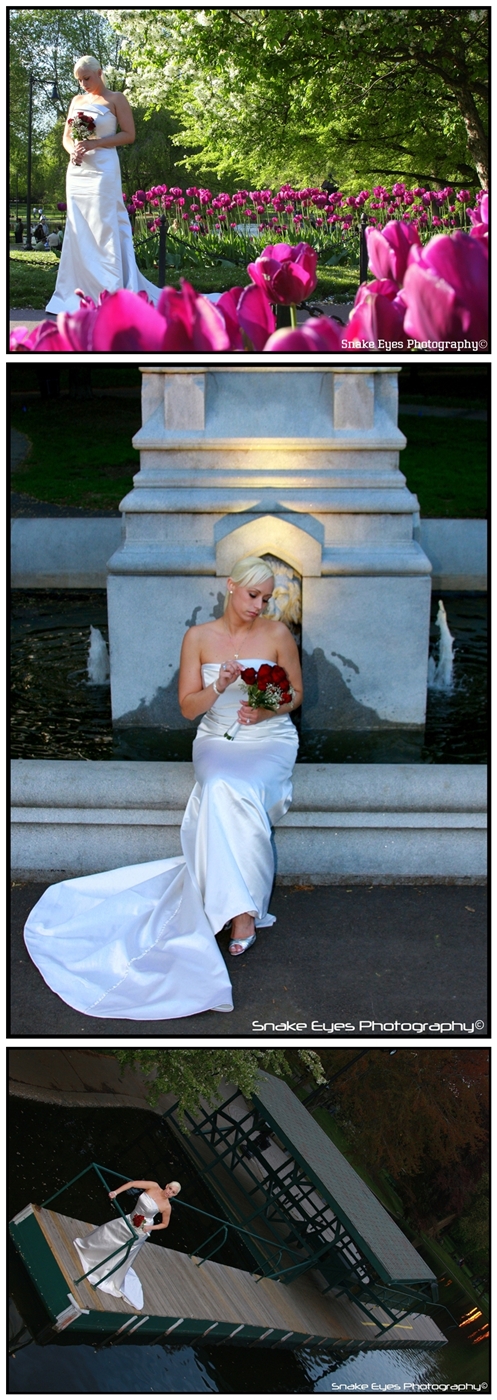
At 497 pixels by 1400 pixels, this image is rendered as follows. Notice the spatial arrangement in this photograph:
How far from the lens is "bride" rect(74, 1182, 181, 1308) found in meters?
4.09

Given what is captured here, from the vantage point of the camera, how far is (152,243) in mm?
4105

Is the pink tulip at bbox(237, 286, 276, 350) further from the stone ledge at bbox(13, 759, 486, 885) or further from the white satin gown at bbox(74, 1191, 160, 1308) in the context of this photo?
the white satin gown at bbox(74, 1191, 160, 1308)

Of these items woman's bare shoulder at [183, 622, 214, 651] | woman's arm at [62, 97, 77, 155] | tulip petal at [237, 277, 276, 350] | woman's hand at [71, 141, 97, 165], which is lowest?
woman's bare shoulder at [183, 622, 214, 651]

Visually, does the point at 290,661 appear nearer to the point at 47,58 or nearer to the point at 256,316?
the point at 256,316

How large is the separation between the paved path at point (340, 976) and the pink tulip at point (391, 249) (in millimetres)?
2339

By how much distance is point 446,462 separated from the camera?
10430 mm

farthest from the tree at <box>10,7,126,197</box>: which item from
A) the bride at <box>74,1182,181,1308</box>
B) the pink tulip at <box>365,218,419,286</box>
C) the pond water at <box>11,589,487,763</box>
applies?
the bride at <box>74,1182,181,1308</box>

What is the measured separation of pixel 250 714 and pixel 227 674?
22cm

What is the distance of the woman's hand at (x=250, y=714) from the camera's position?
4809mm

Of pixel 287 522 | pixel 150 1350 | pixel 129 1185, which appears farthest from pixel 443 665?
pixel 150 1350

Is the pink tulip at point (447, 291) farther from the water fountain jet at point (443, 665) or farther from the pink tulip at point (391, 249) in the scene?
the water fountain jet at point (443, 665)

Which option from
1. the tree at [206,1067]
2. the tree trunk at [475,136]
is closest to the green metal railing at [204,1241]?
the tree at [206,1067]

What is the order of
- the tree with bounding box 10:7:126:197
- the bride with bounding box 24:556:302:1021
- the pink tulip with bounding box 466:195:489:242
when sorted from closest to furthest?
the tree with bounding box 10:7:126:197
the pink tulip with bounding box 466:195:489:242
the bride with bounding box 24:556:302:1021

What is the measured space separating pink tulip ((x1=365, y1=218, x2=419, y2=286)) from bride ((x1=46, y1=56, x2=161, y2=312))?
0.74m
